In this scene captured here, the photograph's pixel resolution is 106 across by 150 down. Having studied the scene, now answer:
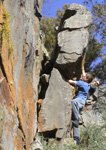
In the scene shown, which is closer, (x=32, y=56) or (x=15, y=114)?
(x=15, y=114)

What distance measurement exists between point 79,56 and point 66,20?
1.46 m

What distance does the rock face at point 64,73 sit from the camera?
7082 millimetres

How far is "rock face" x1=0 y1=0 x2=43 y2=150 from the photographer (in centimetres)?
383

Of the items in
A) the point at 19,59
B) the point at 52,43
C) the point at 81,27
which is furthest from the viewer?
the point at 52,43

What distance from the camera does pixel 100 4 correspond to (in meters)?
13.3

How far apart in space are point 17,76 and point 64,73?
3625 mm

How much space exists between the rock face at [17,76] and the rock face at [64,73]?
1.74 metres

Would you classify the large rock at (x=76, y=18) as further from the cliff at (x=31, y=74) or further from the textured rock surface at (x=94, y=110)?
the textured rock surface at (x=94, y=110)

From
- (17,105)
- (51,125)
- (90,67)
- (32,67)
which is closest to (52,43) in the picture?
(90,67)

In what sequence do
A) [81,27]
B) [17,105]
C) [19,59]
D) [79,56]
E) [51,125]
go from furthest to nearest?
[81,27] < [79,56] < [51,125] < [19,59] < [17,105]

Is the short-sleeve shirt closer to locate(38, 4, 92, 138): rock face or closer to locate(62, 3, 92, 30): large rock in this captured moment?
locate(38, 4, 92, 138): rock face

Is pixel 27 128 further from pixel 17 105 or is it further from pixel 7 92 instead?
pixel 7 92

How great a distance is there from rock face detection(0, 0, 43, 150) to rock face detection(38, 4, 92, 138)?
5.71 ft

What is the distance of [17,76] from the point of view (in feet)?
14.8
